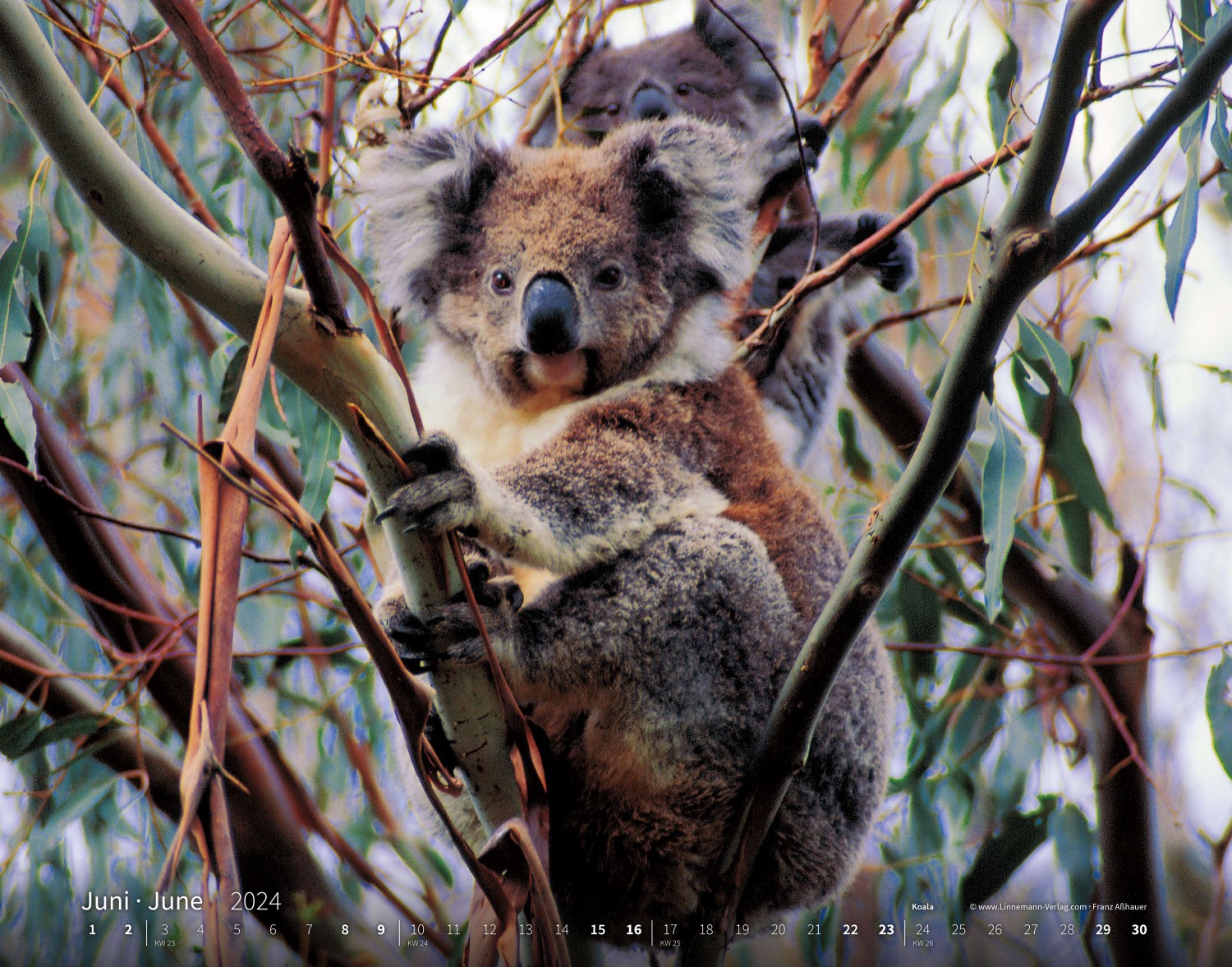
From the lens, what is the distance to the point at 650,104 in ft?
8.98

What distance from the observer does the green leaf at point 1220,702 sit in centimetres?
200

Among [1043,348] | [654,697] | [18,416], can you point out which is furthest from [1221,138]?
[18,416]

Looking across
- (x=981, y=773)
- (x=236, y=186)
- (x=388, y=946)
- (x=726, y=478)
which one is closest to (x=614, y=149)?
(x=726, y=478)

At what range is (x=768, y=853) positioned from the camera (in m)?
1.60

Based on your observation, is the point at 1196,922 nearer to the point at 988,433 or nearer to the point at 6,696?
the point at 988,433

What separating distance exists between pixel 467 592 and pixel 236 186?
216 centimetres

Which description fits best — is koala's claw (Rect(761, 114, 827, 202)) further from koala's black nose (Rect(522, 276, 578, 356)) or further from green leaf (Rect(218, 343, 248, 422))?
green leaf (Rect(218, 343, 248, 422))

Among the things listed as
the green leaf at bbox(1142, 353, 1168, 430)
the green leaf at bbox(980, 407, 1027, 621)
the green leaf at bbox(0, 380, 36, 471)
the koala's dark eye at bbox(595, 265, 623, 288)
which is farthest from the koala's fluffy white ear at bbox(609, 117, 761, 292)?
the green leaf at bbox(0, 380, 36, 471)

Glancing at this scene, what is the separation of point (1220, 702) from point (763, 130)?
1.76 meters

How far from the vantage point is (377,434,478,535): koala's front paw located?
3.55 feet

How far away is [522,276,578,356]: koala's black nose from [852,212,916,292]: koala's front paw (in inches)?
40.0

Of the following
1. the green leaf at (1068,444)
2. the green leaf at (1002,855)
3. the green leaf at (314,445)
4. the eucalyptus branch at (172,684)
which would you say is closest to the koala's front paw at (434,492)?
the green leaf at (314,445)

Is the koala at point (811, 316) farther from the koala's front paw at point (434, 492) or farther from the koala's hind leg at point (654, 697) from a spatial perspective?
the koala's front paw at point (434, 492)

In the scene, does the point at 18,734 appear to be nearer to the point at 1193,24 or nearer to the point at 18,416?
the point at 18,416
